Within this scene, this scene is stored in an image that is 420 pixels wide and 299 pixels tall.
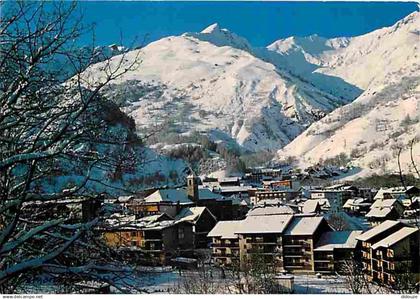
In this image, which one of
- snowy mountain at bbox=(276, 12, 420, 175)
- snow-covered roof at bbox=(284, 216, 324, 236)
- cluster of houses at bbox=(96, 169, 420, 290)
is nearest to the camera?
cluster of houses at bbox=(96, 169, 420, 290)

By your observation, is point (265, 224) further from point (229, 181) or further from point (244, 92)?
point (244, 92)

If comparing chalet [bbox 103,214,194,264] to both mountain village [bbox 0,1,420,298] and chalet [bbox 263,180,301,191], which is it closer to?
mountain village [bbox 0,1,420,298]

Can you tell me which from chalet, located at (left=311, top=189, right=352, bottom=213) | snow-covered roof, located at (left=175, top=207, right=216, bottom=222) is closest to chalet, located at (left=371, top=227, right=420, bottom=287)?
snow-covered roof, located at (left=175, top=207, right=216, bottom=222)

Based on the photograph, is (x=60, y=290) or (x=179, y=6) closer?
(x=60, y=290)

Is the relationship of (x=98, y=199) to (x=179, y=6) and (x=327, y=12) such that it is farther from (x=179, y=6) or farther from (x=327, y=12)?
(x=327, y=12)

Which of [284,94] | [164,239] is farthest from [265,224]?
[284,94]

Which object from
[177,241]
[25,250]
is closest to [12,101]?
[25,250]

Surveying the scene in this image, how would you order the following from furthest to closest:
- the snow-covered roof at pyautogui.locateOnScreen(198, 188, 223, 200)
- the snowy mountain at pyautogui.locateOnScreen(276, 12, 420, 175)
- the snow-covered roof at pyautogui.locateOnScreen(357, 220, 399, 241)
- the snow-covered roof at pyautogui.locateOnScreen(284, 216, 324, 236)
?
the snow-covered roof at pyautogui.locateOnScreen(198, 188, 223, 200) → the snowy mountain at pyautogui.locateOnScreen(276, 12, 420, 175) → the snow-covered roof at pyautogui.locateOnScreen(284, 216, 324, 236) → the snow-covered roof at pyautogui.locateOnScreen(357, 220, 399, 241)
